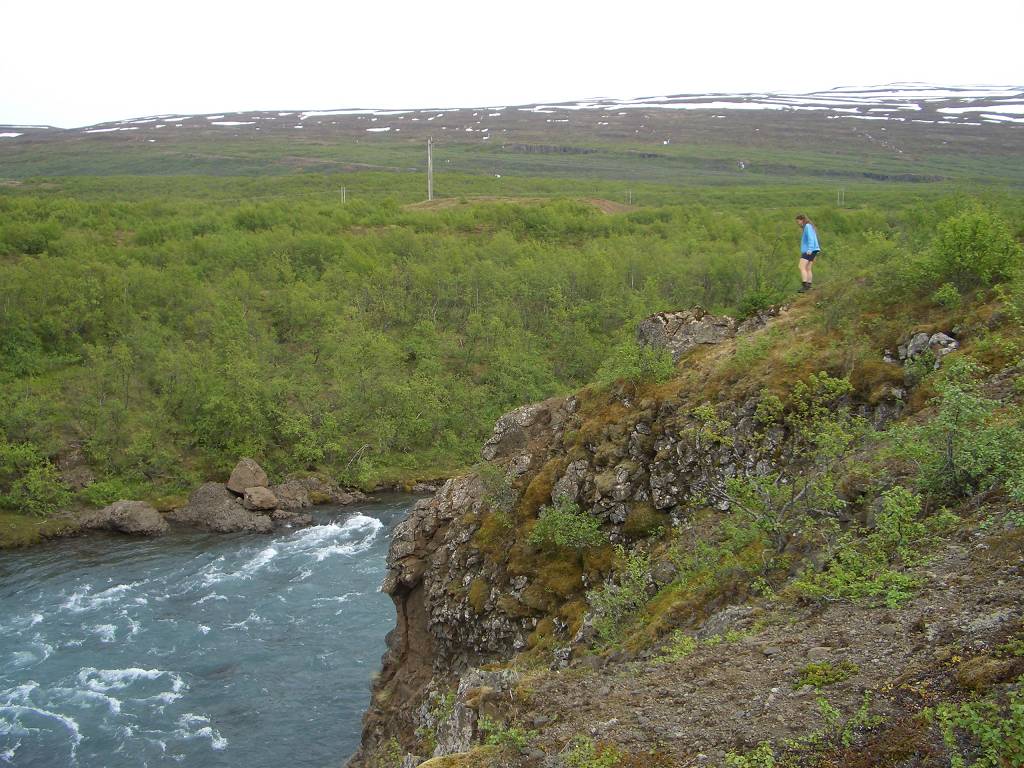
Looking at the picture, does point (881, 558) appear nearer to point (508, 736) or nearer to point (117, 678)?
point (508, 736)

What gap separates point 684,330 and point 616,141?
4910 inches

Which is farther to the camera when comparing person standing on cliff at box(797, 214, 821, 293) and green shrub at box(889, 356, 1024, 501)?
person standing on cliff at box(797, 214, 821, 293)

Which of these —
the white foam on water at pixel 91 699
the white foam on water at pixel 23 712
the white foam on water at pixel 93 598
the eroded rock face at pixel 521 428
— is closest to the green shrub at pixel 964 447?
the eroded rock face at pixel 521 428

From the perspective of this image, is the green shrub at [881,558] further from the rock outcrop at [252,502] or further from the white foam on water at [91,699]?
the rock outcrop at [252,502]

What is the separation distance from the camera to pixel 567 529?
1475 cm

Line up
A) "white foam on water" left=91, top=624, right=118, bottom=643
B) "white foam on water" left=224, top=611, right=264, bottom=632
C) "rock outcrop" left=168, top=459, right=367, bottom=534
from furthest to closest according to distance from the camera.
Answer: "rock outcrop" left=168, top=459, right=367, bottom=534 → "white foam on water" left=224, top=611, right=264, bottom=632 → "white foam on water" left=91, top=624, right=118, bottom=643

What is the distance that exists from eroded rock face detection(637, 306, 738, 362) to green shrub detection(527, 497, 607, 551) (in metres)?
4.72

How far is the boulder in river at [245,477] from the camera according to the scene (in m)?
38.0

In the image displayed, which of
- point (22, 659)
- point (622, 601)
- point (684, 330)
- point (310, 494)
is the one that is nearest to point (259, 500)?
point (310, 494)

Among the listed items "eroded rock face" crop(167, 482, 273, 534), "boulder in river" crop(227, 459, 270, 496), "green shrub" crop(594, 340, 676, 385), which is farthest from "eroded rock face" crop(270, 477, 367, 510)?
"green shrub" crop(594, 340, 676, 385)

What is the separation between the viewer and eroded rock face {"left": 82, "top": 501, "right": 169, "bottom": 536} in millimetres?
34688

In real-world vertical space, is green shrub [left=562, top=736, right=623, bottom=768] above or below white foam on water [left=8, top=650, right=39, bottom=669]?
above

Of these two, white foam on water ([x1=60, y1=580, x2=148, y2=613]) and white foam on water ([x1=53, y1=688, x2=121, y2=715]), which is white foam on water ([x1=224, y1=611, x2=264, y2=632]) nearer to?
white foam on water ([x1=60, y1=580, x2=148, y2=613])

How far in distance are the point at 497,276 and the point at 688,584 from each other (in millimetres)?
47147
